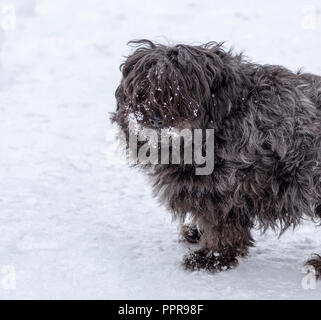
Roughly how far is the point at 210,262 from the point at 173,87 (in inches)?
64.8

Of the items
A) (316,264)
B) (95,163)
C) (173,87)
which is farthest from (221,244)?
(95,163)

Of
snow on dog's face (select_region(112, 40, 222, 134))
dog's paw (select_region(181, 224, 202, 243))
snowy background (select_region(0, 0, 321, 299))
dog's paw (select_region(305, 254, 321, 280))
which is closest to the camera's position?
snow on dog's face (select_region(112, 40, 222, 134))

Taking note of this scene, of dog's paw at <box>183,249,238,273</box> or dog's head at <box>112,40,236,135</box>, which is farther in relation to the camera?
dog's paw at <box>183,249,238,273</box>

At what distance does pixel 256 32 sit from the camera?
1084cm

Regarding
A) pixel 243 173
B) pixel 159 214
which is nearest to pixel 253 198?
pixel 243 173

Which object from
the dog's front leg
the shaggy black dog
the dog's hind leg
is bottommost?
the dog's hind leg

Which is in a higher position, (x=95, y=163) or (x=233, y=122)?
(x=233, y=122)

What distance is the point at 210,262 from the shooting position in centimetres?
558

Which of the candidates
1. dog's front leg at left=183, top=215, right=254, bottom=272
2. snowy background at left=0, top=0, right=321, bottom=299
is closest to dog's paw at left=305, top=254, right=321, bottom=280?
snowy background at left=0, top=0, right=321, bottom=299

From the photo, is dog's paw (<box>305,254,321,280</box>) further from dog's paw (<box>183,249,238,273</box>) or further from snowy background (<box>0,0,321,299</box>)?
dog's paw (<box>183,249,238,273</box>)

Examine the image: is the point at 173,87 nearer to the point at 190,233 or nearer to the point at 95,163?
the point at 190,233

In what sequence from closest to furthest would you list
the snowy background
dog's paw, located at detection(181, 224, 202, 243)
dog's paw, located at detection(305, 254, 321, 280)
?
the snowy background, dog's paw, located at detection(305, 254, 321, 280), dog's paw, located at detection(181, 224, 202, 243)

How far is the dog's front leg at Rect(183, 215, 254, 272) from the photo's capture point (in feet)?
17.4

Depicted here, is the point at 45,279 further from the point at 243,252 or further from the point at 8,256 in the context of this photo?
the point at 243,252
